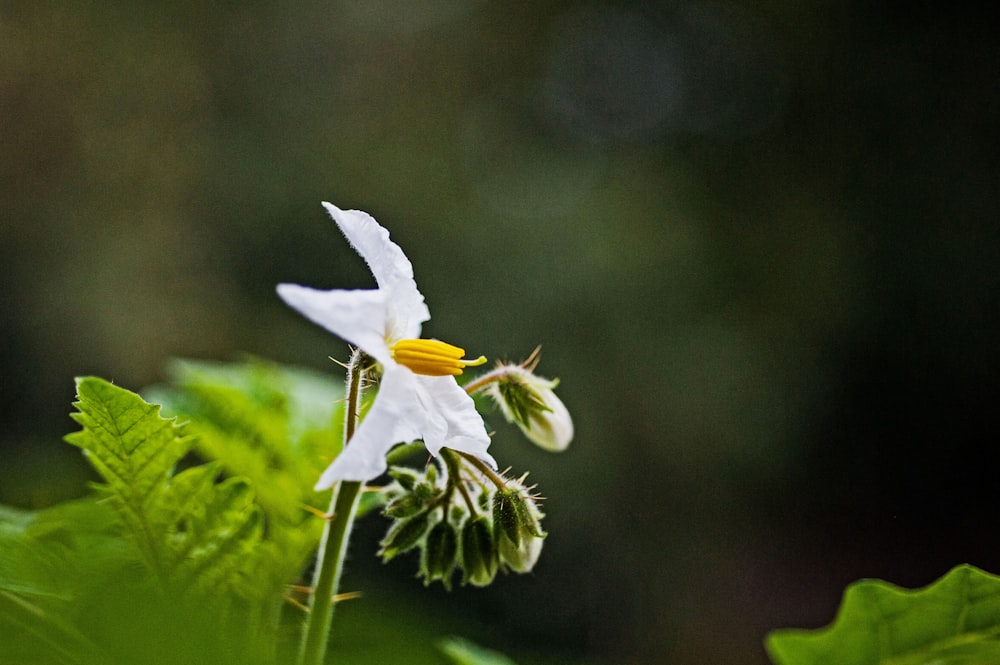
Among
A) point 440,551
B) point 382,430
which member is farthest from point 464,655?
point 382,430

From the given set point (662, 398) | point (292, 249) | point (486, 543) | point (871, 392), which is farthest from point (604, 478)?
point (486, 543)

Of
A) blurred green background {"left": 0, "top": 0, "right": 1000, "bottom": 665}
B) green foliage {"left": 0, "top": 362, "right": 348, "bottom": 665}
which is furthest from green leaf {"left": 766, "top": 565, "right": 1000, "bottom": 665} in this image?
blurred green background {"left": 0, "top": 0, "right": 1000, "bottom": 665}

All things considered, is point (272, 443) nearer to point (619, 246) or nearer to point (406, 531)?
point (406, 531)

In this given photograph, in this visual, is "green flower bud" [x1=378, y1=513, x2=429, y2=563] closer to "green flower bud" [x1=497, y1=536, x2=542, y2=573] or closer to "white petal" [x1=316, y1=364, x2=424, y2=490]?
"green flower bud" [x1=497, y1=536, x2=542, y2=573]

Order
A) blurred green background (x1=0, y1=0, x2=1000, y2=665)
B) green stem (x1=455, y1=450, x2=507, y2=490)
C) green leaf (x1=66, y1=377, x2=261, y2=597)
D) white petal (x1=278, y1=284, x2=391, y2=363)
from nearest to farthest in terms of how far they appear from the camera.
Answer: white petal (x1=278, y1=284, x2=391, y2=363) < green leaf (x1=66, y1=377, x2=261, y2=597) < green stem (x1=455, y1=450, x2=507, y2=490) < blurred green background (x1=0, y1=0, x2=1000, y2=665)

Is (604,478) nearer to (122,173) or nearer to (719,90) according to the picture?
(719,90)
